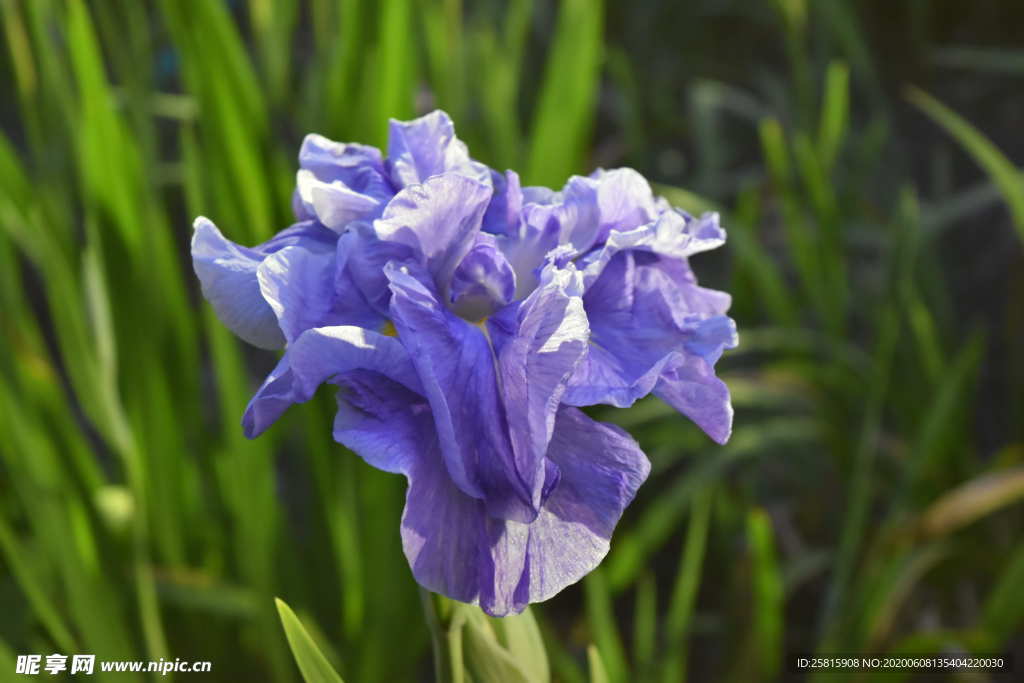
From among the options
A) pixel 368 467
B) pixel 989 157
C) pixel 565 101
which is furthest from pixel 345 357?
pixel 989 157

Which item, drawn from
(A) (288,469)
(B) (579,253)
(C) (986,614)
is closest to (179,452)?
(A) (288,469)

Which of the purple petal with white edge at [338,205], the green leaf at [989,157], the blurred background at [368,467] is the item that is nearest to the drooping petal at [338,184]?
the purple petal with white edge at [338,205]

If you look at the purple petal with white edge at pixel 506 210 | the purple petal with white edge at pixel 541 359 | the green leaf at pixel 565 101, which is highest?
the purple petal with white edge at pixel 506 210

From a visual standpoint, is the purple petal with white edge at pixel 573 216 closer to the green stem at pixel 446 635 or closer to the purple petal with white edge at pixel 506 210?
the purple petal with white edge at pixel 506 210

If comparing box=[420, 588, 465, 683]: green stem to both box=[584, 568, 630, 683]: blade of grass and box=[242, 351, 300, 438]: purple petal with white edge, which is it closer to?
box=[242, 351, 300, 438]: purple petal with white edge

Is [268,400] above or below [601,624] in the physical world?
above

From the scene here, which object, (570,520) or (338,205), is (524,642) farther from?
(338,205)

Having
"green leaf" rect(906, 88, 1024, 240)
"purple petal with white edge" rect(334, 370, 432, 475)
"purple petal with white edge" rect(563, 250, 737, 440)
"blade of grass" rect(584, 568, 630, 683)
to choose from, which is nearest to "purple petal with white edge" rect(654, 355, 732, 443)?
"purple petal with white edge" rect(563, 250, 737, 440)
